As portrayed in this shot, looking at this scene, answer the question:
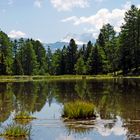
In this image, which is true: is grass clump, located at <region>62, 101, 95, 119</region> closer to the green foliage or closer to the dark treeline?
the dark treeline

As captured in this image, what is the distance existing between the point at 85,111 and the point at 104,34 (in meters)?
130

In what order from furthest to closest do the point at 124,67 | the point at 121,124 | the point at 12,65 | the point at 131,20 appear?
the point at 12,65 → the point at 131,20 → the point at 124,67 → the point at 121,124

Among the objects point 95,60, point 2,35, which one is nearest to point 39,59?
point 2,35

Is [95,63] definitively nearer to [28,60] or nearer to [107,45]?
[107,45]

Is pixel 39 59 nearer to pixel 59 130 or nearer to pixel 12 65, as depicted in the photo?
pixel 12 65

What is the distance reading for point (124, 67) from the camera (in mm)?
110312

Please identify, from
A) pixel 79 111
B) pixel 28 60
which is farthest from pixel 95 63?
pixel 79 111

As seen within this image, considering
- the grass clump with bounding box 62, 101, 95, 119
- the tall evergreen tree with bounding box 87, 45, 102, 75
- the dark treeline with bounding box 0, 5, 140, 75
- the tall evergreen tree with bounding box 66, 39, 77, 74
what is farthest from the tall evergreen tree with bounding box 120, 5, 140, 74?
the grass clump with bounding box 62, 101, 95, 119

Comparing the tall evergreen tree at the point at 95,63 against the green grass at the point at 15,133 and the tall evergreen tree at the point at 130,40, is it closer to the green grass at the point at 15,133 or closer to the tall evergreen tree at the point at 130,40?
the tall evergreen tree at the point at 130,40

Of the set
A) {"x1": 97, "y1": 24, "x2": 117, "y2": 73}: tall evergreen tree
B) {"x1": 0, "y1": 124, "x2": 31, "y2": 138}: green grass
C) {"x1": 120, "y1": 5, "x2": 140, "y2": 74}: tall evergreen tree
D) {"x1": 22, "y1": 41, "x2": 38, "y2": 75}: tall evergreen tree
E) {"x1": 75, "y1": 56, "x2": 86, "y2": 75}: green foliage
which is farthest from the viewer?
{"x1": 22, "y1": 41, "x2": 38, "y2": 75}: tall evergreen tree

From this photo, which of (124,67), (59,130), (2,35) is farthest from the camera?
(2,35)

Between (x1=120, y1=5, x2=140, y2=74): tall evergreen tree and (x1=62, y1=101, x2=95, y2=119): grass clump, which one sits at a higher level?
(x1=120, y1=5, x2=140, y2=74): tall evergreen tree

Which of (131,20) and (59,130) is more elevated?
(131,20)

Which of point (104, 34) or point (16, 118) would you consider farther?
point (104, 34)
